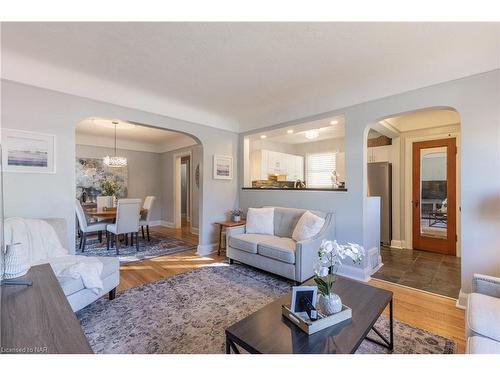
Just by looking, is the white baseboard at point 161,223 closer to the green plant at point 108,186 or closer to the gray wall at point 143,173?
the gray wall at point 143,173

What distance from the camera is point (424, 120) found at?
4113 mm

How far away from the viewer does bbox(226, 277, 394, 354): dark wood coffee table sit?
115cm

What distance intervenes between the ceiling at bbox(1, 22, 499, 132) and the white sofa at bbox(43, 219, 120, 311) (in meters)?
1.60

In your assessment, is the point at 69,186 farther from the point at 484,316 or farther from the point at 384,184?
the point at 384,184

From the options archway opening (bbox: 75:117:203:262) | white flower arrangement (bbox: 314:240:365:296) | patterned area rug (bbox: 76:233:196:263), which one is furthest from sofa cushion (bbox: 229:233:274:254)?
white flower arrangement (bbox: 314:240:365:296)

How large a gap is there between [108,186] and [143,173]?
1230 millimetres

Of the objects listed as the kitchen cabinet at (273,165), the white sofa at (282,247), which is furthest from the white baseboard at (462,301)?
the kitchen cabinet at (273,165)

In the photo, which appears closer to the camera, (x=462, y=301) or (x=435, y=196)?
(x=462, y=301)

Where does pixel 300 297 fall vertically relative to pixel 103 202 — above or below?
below

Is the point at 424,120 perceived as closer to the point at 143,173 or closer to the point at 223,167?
the point at 223,167

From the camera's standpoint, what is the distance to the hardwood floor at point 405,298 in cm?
200

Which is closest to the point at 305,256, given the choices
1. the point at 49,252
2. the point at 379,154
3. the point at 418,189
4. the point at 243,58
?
the point at 243,58
